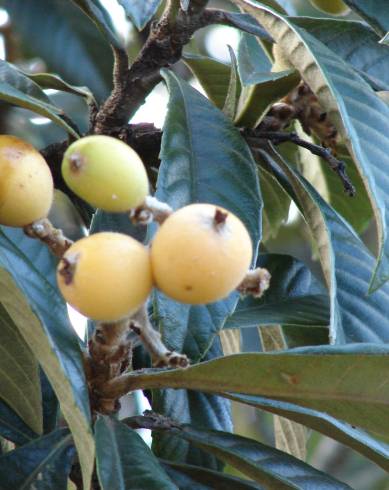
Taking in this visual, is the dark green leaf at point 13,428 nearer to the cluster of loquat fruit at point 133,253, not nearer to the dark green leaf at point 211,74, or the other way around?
the cluster of loquat fruit at point 133,253

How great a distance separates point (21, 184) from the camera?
0.72 metres

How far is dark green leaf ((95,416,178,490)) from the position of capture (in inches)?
31.8

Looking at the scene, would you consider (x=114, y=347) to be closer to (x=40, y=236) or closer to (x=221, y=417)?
(x=40, y=236)

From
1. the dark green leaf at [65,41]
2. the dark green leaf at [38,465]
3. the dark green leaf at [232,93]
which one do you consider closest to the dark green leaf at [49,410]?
the dark green leaf at [38,465]

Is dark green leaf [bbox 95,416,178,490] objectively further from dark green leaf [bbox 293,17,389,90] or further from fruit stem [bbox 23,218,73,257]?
dark green leaf [bbox 293,17,389,90]

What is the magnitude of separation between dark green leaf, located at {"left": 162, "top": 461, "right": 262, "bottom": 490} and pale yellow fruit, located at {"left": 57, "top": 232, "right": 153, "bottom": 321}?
341mm

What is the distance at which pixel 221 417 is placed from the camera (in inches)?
41.4

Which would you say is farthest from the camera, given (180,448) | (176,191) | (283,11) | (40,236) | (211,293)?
(283,11)

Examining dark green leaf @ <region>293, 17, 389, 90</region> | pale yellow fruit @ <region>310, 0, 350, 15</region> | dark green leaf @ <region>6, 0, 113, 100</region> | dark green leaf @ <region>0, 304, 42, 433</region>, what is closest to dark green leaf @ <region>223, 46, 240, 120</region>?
dark green leaf @ <region>293, 17, 389, 90</region>

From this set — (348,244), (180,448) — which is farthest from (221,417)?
(348,244)

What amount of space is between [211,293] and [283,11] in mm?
560

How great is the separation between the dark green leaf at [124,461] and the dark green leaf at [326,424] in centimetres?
10

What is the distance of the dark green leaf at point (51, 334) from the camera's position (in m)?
0.70

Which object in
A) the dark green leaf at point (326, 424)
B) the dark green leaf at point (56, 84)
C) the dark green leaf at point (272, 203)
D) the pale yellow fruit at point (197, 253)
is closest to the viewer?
the pale yellow fruit at point (197, 253)
